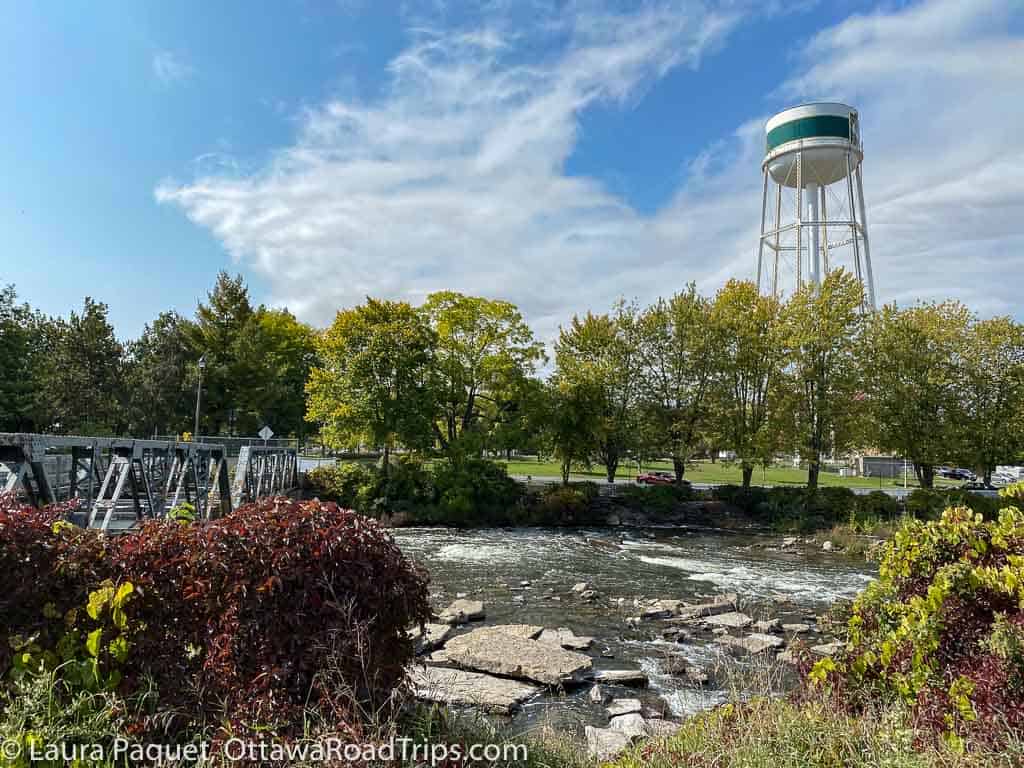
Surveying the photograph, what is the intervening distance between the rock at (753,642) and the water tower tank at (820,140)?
131ft

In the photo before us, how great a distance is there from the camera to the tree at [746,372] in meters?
29.9

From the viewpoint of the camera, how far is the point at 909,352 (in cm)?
2803

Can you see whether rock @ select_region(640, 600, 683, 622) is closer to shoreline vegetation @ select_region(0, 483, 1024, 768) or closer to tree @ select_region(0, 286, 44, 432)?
shoreline vegetation @ select_region(0, 483, 1024, 768)

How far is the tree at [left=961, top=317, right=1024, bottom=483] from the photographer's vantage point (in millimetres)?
26672

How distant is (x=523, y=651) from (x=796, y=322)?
25213 millimetres

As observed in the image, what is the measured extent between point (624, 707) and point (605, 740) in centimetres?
142

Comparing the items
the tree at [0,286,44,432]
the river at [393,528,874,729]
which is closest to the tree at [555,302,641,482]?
the river at [393,528,874,729]

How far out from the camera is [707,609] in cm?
1240

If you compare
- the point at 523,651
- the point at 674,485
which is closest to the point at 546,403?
the point at 674,485

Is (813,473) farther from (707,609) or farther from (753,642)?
(753,642)

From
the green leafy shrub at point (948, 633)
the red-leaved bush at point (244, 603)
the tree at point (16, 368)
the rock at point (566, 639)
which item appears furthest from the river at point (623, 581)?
the tree at point (16, 368)

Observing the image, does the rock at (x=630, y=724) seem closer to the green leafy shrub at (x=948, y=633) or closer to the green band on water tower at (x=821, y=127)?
the green leafy shrub at (x=948, y=633)

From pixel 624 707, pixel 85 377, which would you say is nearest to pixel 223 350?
pixel 85 377

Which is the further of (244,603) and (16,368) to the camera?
(16,368)
